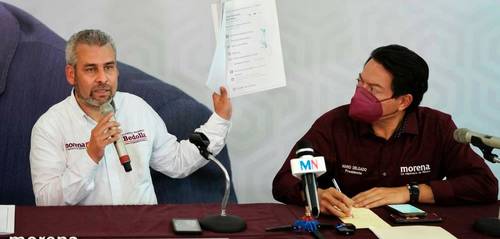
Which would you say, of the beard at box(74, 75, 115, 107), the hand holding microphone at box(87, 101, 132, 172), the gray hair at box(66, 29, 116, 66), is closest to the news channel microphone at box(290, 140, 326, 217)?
the hand holding microphone at box(87, 101, 132, 172)

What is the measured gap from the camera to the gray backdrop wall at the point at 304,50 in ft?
10.8

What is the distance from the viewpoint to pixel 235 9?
312 cm

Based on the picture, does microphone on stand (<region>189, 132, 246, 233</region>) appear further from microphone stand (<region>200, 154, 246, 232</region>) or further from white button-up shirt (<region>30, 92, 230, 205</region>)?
white button-up shirt (<region>30, 92, 230, 205</region>)

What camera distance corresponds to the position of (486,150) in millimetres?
2203

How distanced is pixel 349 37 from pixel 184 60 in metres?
0.80

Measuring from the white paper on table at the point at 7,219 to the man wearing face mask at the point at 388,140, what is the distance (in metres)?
0.96

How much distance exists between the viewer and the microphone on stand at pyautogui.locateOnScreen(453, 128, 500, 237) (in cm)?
217

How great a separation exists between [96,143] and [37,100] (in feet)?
2.65

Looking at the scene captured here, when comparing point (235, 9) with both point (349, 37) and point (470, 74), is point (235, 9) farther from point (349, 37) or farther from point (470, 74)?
point (470, 74)

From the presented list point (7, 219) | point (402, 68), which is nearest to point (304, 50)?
point (402, 68)

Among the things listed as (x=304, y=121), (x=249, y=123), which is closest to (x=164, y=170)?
(x=249, y=123)

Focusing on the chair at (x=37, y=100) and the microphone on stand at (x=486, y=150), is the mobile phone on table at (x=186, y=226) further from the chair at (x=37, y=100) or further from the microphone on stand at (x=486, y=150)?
the chair at (x=37, y=100)

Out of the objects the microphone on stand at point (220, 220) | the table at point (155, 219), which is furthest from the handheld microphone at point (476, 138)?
the microphone on stand at point (220, 220)

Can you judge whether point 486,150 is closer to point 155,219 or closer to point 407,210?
point 407,210
